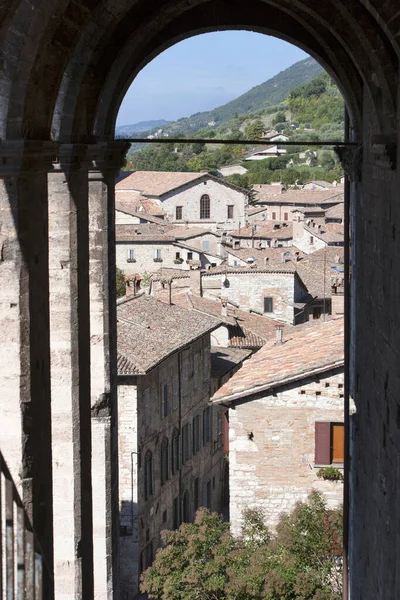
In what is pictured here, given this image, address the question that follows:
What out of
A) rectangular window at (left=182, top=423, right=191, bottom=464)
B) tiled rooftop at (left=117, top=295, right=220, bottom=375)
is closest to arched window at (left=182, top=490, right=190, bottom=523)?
rectangular window at (left=182, top=423, right=191, bottom=464)

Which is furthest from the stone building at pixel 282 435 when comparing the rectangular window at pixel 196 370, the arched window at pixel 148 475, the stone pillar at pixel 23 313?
the stone pillar at pixel 23 313

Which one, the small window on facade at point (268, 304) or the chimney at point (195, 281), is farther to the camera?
the small window on facade at point (268, 304)

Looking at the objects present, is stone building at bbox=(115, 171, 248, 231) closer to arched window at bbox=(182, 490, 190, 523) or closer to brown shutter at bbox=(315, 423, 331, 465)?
arched window at bbox=(182, 490, 190, 523)

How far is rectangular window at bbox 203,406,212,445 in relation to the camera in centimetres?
3548

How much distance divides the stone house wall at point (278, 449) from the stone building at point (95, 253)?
25.5ft

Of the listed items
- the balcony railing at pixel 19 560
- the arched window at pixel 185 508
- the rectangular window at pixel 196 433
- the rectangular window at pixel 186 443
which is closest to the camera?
the balcony railing at pixel 19 560

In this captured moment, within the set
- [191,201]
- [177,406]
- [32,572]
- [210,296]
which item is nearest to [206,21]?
[32,572]

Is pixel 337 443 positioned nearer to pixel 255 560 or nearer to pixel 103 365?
pixel 255 560

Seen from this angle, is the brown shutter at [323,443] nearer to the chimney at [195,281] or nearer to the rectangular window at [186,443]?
the rectangular window at [186,443]

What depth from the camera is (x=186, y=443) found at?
3347 cm

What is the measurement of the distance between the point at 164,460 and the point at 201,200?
181 ft

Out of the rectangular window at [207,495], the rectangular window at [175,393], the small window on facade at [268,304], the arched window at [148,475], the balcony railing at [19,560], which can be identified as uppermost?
the balcony railing at [19,560]

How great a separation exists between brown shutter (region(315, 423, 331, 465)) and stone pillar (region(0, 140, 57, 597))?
46.8ft

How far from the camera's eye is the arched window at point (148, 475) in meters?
29.2
